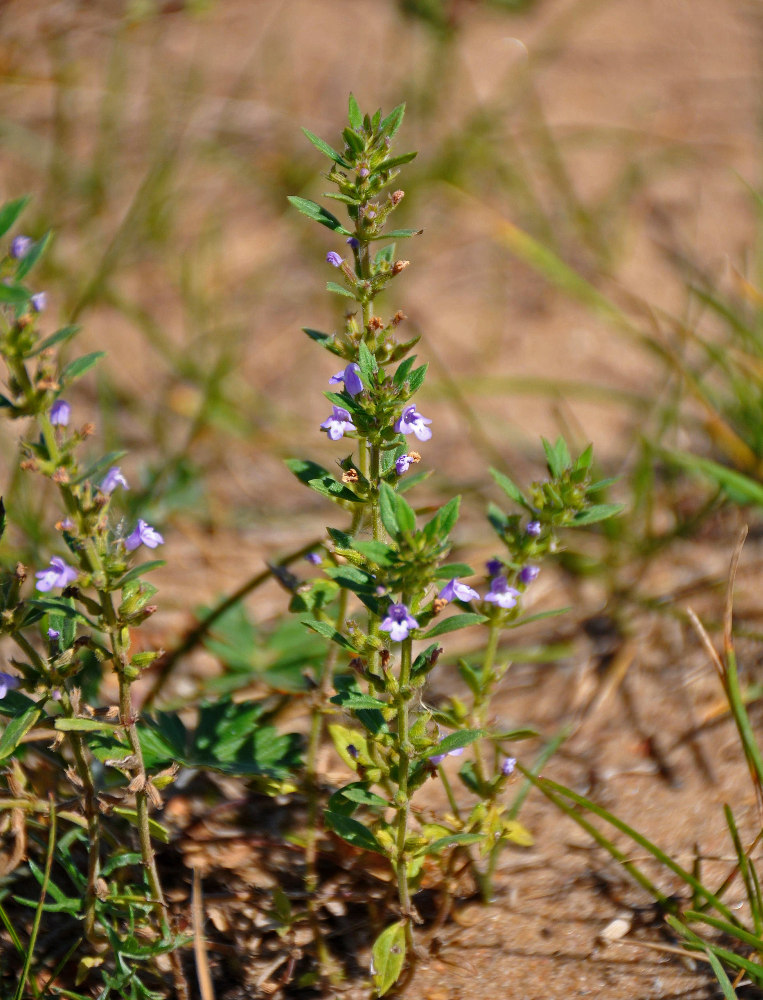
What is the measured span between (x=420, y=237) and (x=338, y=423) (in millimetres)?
2956

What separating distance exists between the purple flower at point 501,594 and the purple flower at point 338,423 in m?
0.42

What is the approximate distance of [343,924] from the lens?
202cm

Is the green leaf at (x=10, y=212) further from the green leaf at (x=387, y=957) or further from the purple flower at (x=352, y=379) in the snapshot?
the green leaf at (x=387, y=957)

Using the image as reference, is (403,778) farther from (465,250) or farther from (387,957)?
(465,250)

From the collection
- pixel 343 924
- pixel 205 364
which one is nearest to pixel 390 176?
pixel 343 924

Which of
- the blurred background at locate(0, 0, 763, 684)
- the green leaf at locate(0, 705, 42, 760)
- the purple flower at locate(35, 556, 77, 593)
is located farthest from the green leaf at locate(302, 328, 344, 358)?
the blurred background at locate(0, 0, 763, 684)

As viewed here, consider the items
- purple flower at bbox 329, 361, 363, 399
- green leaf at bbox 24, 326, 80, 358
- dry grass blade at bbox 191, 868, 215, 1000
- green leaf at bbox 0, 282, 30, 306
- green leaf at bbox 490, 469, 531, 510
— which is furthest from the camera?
green leaf at bbox 490, 469, 531, 510

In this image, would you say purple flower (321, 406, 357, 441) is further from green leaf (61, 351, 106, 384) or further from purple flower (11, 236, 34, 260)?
purple flower (11, 236, 34, 260)

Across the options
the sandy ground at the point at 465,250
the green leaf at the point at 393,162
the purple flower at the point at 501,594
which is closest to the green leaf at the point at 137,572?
the purple flower at the point at 501,594

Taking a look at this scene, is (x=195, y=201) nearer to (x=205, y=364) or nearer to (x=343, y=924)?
(x=205, y=364)

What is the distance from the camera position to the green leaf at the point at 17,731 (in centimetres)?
152

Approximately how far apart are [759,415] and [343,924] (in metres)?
2.03

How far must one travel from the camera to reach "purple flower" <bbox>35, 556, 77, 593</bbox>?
1454 mm

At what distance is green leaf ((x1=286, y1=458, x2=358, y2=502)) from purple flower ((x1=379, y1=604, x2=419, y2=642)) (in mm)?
255
